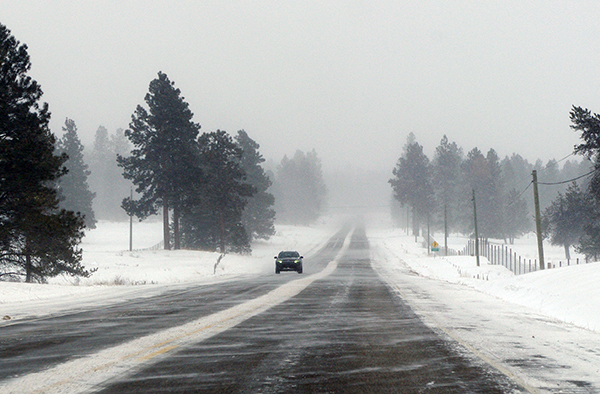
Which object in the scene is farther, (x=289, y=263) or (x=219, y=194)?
(x=219, y=194)

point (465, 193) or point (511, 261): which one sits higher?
point (465, 193)

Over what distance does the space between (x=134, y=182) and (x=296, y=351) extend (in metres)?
48.6

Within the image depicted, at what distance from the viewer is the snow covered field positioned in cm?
1516

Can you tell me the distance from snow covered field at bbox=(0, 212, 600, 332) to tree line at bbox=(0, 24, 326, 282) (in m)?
2.30

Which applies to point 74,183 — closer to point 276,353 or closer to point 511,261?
point 511,261

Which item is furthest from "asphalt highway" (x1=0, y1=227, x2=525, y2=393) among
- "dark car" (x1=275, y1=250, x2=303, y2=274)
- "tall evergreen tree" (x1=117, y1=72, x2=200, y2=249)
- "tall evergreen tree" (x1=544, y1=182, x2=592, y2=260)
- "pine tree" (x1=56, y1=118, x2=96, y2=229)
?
"pine tree" (x1=56, y1=118, x2=96, y2=229)

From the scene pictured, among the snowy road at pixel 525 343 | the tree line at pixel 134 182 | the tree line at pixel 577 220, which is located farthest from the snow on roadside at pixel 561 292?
the tree line at pixel 577 220

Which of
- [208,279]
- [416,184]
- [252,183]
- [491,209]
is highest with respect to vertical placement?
[416,184]

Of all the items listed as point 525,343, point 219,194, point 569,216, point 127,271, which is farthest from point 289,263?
point 569,216

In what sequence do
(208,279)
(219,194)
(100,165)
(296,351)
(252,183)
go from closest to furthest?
1. (296,351)
2. (208,279)
3. (219,194)
4. (252,183)
5. (100,165)

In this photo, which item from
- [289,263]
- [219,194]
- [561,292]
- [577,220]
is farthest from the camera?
[577,220]

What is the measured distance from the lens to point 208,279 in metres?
32.9

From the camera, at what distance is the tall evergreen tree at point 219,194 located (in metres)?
57.4

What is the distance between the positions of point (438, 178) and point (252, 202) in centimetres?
4845
